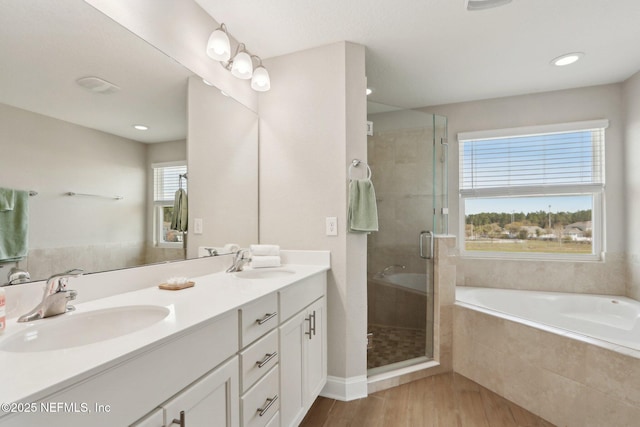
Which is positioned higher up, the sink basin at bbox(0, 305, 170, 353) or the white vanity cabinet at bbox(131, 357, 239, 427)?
the sink basin at bbox(0, 305, 170, 353)

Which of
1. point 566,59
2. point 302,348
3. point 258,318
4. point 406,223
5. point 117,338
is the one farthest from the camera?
point 406,223

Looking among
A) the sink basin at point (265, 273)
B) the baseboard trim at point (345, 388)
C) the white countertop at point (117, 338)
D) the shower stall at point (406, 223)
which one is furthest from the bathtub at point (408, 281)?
the white countertop at point (117, 338)

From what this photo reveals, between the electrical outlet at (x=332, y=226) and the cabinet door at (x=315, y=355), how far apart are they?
17.1 inches

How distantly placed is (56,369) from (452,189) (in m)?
3.20

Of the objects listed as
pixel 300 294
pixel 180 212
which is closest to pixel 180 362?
pixel 300 294

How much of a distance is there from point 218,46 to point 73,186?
1063mm

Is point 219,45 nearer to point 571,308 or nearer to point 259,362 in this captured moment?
point 259,362

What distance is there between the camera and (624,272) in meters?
2.58

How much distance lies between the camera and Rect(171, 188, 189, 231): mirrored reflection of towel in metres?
1.54

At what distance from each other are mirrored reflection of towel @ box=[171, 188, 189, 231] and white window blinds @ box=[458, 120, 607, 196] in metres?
2.64

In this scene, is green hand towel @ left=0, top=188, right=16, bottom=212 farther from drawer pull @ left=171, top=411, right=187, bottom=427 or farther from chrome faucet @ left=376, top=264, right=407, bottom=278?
chrome faucet @ left=376, top=264, right=407, bottom=278

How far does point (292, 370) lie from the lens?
1.48m

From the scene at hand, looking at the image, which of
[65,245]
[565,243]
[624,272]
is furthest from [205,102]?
[624,272]

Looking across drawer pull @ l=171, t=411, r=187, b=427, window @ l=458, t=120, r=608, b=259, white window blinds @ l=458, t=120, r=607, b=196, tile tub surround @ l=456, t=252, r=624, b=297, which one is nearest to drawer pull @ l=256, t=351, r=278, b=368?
drawer pull @ l=171, t=411, r=187, b=427
